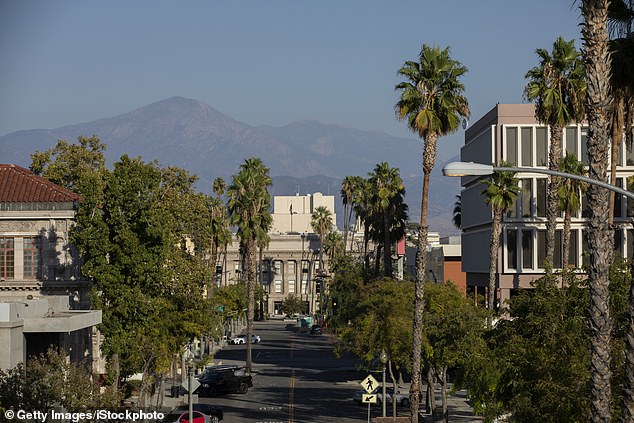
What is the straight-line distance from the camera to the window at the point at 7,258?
197 ft

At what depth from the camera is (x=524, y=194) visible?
9469 centimetres

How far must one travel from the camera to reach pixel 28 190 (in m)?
61.7

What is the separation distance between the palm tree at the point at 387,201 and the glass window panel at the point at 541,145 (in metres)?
13.3

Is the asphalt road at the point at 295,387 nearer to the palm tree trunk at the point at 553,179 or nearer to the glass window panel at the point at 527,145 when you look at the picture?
the palm tree trunk at the point at 553,179

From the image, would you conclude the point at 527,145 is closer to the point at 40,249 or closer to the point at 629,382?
the point at 40,249

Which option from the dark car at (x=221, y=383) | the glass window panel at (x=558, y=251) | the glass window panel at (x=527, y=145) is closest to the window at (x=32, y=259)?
the dark car at (x=221, y=383)

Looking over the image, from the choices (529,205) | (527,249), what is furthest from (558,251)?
(529,205)

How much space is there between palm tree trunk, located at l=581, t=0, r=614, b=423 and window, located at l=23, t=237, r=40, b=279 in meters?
40.2

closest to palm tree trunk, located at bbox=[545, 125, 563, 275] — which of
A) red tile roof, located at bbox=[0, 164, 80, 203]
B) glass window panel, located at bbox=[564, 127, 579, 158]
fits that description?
red tile roof, located at bbox=[0, 164, 80, 203]

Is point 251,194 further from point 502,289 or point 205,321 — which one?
point 205,321

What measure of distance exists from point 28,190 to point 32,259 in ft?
13.8

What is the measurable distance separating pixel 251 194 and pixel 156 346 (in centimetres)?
3595

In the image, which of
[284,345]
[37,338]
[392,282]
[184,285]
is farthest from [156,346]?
[284,345]

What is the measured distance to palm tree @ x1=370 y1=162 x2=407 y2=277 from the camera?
86.8 m
